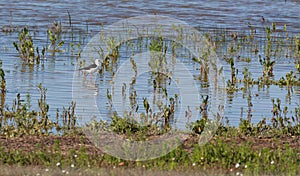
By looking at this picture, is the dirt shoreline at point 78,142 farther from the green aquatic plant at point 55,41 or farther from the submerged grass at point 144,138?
the green aquatic plant at point 55,41

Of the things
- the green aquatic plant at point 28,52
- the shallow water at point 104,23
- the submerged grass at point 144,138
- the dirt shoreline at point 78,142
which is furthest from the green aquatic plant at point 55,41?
the dirt shoreline at point 78,142

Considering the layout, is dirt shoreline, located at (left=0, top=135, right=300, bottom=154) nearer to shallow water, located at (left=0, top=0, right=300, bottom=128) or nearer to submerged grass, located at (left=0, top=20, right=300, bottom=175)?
submerged grass, located at (left=0, top=20, right=300, bottom=175)

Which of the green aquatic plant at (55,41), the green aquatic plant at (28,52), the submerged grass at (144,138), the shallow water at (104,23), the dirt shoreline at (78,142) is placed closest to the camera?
the submerged grass at (144,138)

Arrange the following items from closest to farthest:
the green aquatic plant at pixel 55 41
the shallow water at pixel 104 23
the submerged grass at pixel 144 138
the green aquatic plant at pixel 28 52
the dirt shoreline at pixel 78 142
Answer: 1. the submerged grass at pixel 144 138
2. the dirt shoreline at pixel 78 142
3. the shallow water at pixel 104 23
4. the green aquatic plant at pixel 28 52
5. the green aquatic plant at pixel 55 41

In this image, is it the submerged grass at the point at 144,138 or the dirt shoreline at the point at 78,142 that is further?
the dirt shoreline at the point at 78,142

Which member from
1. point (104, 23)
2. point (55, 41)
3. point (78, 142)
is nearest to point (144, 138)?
point (78, 142)

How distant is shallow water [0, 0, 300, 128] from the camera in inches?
492

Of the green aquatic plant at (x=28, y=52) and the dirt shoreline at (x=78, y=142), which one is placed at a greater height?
the green aquatic plant at (x=28, y=52)

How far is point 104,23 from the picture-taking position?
789 inches

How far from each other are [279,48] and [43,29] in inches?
215

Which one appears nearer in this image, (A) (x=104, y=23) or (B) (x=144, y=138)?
(B) (x=144, y=138)

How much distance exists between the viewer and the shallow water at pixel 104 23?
41.0 feet

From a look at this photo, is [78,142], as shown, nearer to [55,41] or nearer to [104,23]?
[55,41]

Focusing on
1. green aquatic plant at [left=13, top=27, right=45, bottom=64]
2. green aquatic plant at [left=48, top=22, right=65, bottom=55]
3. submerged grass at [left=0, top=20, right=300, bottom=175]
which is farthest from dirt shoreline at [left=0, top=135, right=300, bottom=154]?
green aquatic plant at [left=48, top=22, right=65, bottom=55]
